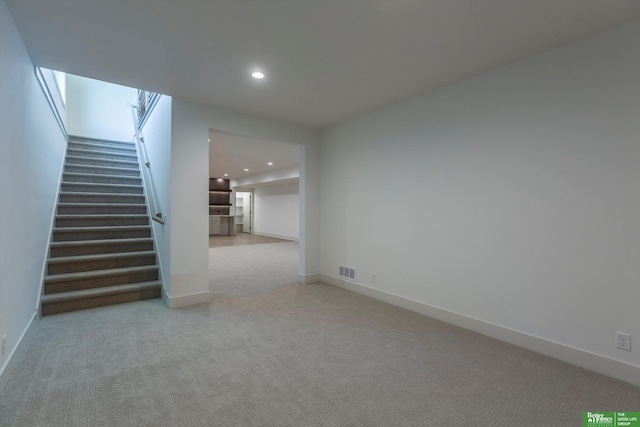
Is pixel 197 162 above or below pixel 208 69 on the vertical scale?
below

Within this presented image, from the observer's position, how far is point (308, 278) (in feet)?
15.7

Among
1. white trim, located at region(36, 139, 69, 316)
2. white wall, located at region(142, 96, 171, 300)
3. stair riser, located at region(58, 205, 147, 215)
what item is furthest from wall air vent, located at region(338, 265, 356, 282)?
white trim, located at region(36, 139, 69, 316)

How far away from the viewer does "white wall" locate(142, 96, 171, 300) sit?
362 cm

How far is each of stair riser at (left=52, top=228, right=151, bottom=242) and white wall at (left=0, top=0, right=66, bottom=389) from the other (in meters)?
0.49

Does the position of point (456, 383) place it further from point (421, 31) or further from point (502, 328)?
point (421, 31)

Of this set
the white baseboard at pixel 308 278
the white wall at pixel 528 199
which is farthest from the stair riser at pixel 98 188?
the white wall at pixel 528 199

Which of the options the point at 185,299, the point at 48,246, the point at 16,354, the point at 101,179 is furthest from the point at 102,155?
the point at 16,354

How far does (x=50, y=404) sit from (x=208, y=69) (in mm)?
2836

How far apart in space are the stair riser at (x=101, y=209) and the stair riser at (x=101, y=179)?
2.35 ft

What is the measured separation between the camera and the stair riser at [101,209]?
4348 millimetres

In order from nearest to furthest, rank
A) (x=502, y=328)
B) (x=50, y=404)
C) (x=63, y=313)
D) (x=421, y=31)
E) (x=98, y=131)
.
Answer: (x=50, y=404), (x=421, y=31), (x=502, y=328), (x=63, y=313), (x=98, y=131)

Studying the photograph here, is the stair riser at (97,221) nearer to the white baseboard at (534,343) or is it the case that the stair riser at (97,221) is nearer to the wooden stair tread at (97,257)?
Answer: the wooden stair tread at (97,257)

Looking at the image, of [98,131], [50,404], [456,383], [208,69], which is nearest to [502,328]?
[456,383]

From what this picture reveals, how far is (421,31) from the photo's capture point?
7.14ft
